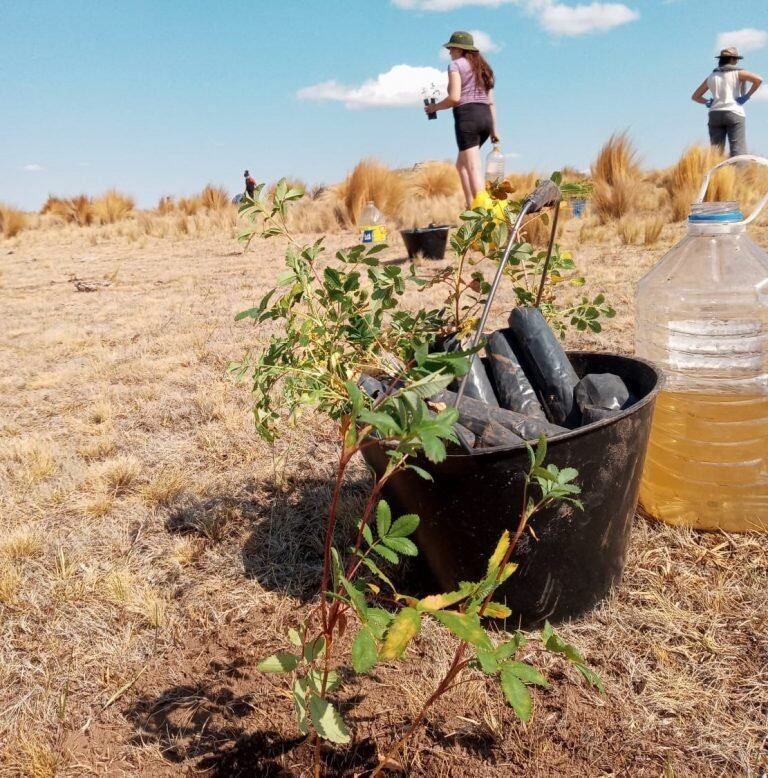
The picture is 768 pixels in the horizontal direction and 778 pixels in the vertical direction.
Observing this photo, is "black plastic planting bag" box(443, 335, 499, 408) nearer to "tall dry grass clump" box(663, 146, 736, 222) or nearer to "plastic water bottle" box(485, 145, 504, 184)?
"plastic water bottle" box(485, 145, 504, 184)

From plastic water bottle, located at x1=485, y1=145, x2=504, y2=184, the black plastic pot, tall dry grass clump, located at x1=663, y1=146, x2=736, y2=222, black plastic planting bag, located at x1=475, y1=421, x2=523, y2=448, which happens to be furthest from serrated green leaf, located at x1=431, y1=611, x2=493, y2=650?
tall dry grass clump, located at x1=663, y1=146, x2=736, y2=222

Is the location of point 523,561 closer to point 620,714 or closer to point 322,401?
point 620,714

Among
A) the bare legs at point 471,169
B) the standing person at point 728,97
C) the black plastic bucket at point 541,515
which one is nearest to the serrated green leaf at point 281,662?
the black plastic bucket at point 541,515

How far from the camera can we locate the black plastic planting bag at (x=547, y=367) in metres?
1.69

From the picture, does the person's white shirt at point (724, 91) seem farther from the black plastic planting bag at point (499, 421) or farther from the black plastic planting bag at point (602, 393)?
the black plastic planting bag at point (499, 421)

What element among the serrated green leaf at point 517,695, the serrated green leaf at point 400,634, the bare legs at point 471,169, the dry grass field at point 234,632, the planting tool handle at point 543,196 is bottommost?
the dry grass field at point 234,632

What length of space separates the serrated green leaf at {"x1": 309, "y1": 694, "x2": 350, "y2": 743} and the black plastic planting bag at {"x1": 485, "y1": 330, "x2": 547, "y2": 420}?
0.93m

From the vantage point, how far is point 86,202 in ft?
49.9

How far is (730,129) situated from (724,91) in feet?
1.50

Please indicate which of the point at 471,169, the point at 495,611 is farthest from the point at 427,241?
the point at 495,611

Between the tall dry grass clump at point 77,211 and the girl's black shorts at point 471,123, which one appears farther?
the tall dry grass clump at point 77,211

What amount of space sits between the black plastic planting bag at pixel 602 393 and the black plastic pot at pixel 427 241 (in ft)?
16.8

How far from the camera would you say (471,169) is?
18.6 ft

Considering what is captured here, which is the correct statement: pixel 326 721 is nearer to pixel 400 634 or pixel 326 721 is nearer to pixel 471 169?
pixel 400 634
